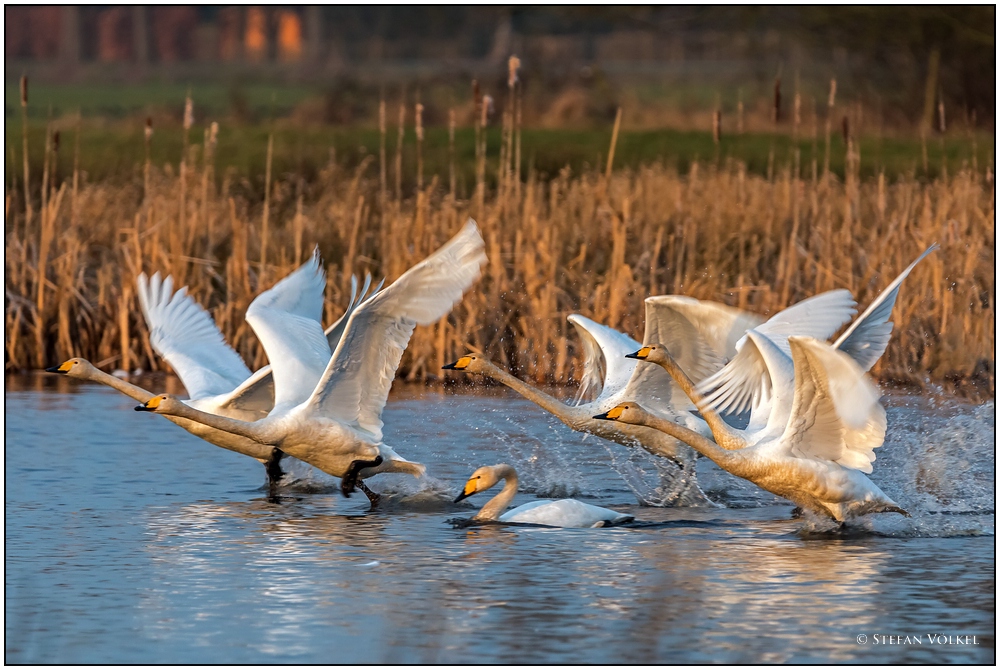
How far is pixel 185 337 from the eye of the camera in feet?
37.8

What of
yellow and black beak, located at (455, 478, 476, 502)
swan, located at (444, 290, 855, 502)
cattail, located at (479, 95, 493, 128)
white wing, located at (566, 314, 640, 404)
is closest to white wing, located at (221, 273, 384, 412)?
swan, located at (444, 290, 855, 502)

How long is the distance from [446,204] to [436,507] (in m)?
5.16

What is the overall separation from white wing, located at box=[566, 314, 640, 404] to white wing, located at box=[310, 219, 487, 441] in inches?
59.4

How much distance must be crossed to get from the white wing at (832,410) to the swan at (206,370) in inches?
110

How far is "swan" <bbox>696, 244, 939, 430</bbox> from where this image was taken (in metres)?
8.91

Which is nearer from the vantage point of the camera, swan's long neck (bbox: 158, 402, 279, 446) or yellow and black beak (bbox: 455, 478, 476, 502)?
yellow and black beak (bbox: 455, 478, 476, 502)

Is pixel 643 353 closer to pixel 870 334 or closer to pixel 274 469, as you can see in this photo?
pixel 870 334

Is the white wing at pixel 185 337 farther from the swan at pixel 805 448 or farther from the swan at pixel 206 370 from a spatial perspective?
the swan at pixel 805 448

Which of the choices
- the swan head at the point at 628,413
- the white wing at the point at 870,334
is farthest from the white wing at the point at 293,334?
the white wing at the point at 870,334

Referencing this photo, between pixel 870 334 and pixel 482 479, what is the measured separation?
2.25 m

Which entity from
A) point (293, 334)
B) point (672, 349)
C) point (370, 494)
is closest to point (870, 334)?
point (672, 349)

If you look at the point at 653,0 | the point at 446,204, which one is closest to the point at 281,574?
the point at 446,204

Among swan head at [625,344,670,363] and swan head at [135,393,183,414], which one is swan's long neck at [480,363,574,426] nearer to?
swan head at [625,344,670,363]

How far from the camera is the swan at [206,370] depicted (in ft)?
34.2
